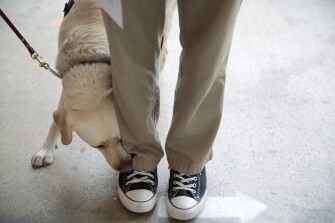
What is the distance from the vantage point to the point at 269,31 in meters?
2.48

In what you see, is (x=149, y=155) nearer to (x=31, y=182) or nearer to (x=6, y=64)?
(x=31, y=182)

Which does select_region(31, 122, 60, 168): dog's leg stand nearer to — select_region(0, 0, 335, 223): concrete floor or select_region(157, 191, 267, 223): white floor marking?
select_region(0, 0, 335, 223): concrete floor

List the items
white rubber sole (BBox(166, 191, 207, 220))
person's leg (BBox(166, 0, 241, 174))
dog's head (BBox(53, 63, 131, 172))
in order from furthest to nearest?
1. white rubber sole (BBox(166, 191, 207, 220))
2. dog's head (BBox(53, 63, 131, 172))
3. person's leg (BBox(166, 0, 241, 174))

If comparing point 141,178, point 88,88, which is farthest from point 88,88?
point 141,178

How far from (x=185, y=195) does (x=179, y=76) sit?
0.50m

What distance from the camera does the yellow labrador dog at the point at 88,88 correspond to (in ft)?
4.03

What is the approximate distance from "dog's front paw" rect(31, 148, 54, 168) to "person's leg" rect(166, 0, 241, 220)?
23.3 inches

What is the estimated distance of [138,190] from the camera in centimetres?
140

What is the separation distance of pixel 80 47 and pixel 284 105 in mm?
1168

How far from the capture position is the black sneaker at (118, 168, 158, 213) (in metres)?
1.38

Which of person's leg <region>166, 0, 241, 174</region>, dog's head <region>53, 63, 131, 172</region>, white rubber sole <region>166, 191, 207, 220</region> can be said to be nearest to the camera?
person's leg <region>166, 0, 241, 174</region>

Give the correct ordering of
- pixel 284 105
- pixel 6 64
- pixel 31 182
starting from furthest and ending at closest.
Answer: pixel 6 64 < pixel 284 105 < pixel 31 182

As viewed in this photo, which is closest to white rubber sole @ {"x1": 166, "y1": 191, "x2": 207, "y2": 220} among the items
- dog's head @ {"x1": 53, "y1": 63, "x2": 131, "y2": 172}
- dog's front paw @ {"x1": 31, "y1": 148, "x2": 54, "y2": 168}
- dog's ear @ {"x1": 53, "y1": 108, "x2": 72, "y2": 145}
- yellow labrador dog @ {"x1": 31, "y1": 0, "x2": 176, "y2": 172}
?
yellow labrador dog @ {"x1": 31, "y1": 0, "x2": 176, "y2": 172}

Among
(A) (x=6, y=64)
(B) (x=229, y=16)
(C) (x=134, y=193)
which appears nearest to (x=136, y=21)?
(B) (x=229, y=16)
